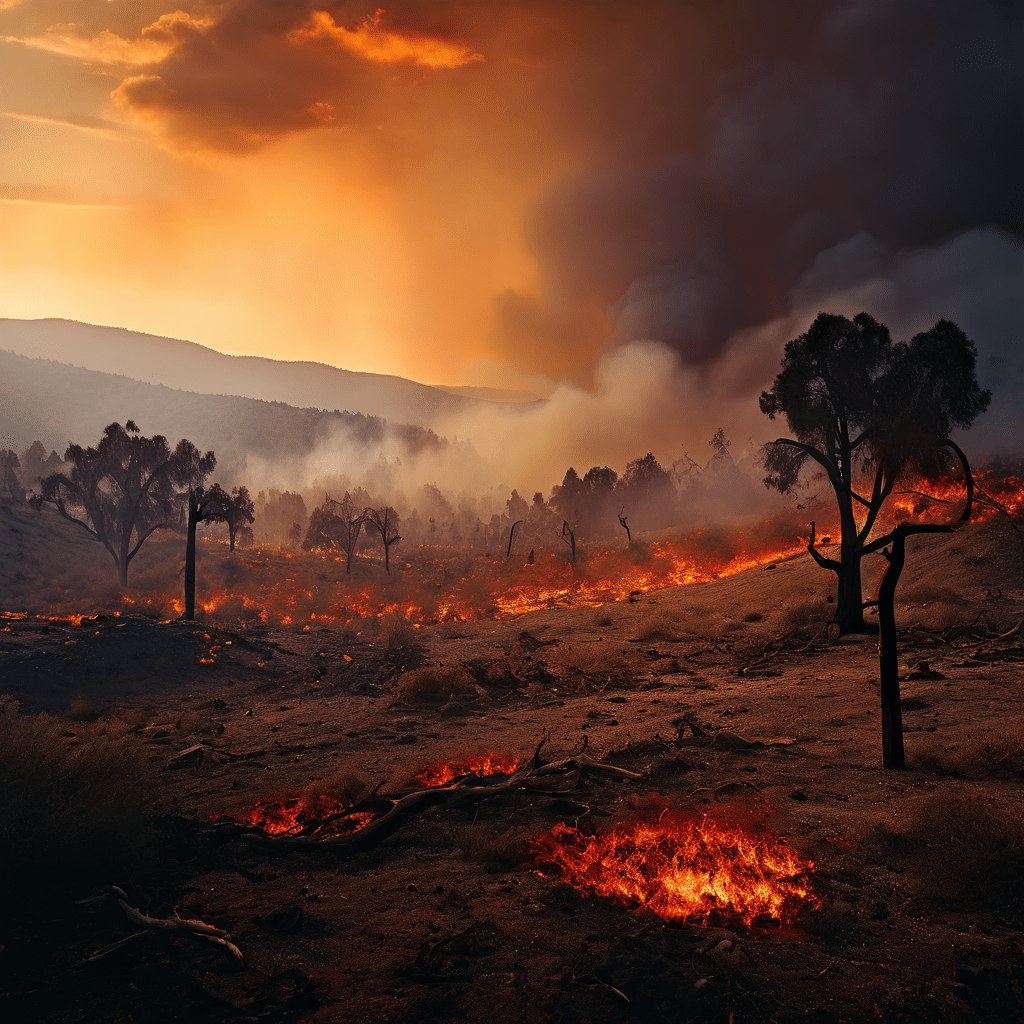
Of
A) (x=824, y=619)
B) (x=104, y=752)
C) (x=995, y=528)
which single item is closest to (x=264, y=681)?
(x=104, y=752)

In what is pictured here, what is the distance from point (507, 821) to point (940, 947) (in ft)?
15.6

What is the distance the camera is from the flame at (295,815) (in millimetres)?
8109

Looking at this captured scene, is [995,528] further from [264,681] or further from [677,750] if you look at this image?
[264,681]

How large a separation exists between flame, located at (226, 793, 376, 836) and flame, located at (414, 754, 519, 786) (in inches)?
56.4

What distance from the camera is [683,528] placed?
7431 centimetres

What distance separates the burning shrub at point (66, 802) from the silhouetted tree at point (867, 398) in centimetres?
1997

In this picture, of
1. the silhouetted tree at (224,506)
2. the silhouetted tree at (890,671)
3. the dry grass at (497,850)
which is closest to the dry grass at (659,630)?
the silhouetted tree at (890,671)

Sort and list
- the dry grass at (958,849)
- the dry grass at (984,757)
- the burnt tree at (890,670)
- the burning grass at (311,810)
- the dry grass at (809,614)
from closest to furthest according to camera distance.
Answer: the dry grass at (958,849) < the burning grass at (311,810) < the dry grass at (984,757) < the burnt tree at (890,670) < the dry grass at (809,614)

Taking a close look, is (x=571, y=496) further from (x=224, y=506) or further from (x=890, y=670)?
(x=890, y=670)

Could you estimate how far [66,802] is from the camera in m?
6.43

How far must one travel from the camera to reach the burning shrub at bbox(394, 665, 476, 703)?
54.0 ft

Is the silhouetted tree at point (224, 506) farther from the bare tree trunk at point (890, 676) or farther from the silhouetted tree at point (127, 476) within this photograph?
the bare tree trunk at point (890, 676)

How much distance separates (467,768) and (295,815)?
2811 millimetres

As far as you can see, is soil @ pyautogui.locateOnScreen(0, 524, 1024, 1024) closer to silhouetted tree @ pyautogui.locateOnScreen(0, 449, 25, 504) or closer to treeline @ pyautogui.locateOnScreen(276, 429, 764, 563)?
treeline @ pyautogui.locateOnScreen(276, 429, 764, 563)
